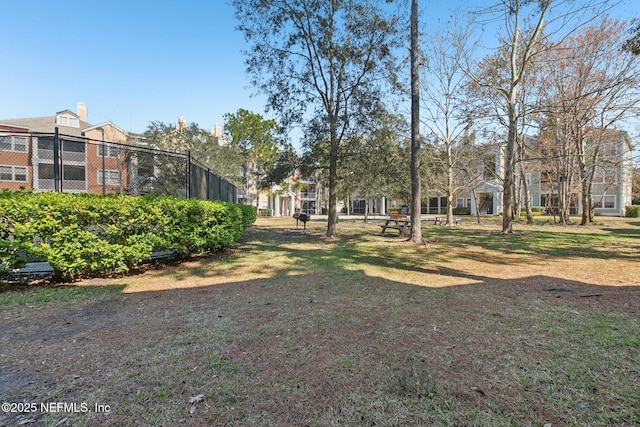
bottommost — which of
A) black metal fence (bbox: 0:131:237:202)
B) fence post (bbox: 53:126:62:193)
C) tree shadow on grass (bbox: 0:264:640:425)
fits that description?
tree shadow on grass (bbox: 0:264:640:425)

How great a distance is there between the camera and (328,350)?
272 cm

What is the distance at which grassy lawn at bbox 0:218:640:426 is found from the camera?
1.94 meters

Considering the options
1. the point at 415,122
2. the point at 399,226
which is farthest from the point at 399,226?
the point at 415,122

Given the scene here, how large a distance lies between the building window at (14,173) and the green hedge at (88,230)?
18.2 m

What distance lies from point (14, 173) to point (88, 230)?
20031 mm

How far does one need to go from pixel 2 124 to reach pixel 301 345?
111ft

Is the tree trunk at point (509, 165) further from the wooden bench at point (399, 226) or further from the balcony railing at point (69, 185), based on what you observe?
the balcony railing at point (69, 185)

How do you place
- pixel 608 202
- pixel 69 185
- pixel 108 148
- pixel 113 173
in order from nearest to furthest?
pixel 69 185 < pixel 108 148 < pixel 113 173 < pixel 608 202

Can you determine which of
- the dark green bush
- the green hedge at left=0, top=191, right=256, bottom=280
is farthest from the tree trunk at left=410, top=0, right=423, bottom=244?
the dark green bush

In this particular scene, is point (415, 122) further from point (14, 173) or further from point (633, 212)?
point (633, 212)

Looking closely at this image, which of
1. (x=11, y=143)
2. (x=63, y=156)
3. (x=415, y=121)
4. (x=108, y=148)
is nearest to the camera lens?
(x=415, y=121)

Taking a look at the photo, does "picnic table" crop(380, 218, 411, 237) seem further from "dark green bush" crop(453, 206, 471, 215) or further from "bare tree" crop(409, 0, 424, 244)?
"dark green bush" crop(453, 206, 471, 215)

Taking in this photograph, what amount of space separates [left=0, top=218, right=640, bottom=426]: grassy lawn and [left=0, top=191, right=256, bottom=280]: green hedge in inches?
17.2

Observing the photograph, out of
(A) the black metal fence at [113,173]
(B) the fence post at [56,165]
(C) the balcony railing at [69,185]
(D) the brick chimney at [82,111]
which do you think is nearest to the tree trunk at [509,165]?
(A) the black metal fence at [113,173]
